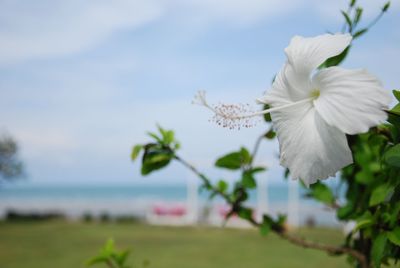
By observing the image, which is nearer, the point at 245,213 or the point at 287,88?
the point at 287,88

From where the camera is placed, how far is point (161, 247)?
9578mm

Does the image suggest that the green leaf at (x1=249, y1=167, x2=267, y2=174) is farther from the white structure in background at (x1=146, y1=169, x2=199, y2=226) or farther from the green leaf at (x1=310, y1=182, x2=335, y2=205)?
the white structure in background at (x1=146, y1=169, x2=199, y2=226)

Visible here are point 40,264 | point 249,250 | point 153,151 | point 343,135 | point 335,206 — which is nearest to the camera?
point 343,135

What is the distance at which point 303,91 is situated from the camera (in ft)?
1.96

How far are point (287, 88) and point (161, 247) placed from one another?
30.4 ft

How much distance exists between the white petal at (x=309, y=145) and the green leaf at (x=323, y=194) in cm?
83

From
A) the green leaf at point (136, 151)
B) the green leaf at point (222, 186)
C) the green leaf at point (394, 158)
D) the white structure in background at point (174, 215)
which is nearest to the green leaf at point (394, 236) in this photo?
the green leaf at point (394, 158)

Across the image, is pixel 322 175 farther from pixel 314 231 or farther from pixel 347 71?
pixel 314 231

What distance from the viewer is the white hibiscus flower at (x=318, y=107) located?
1.66ft

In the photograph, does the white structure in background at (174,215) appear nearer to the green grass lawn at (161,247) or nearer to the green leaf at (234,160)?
the green grass lawn at (161,247)

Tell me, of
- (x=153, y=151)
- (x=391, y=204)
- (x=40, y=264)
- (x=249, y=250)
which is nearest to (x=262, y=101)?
(x=391, y=204)

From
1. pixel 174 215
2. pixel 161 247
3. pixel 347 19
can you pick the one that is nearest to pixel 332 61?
pixel 347 19

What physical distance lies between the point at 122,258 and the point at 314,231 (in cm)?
1157

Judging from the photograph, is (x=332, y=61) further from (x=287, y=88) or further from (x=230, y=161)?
(x=287, y=88)
